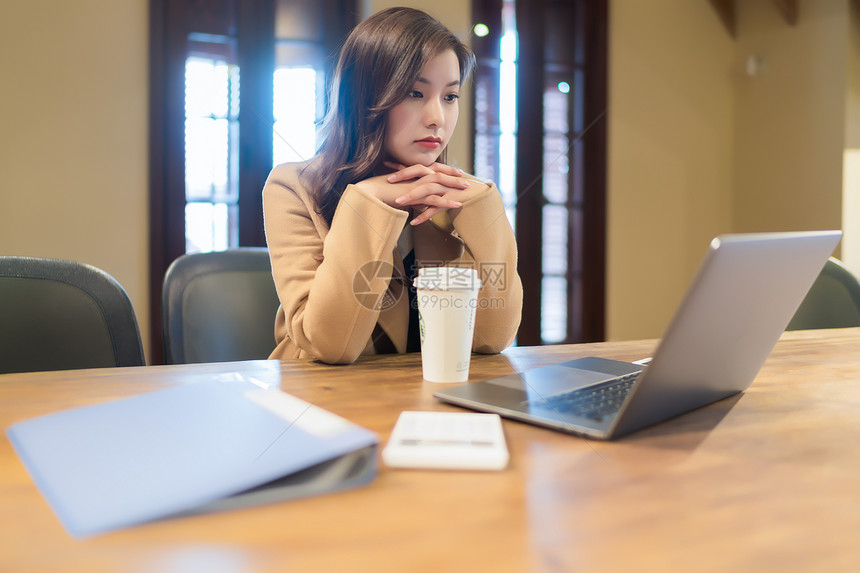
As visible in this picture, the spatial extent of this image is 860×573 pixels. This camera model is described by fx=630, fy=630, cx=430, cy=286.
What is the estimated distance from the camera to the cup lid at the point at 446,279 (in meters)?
0.68

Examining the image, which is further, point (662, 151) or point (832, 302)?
point (662, 151)

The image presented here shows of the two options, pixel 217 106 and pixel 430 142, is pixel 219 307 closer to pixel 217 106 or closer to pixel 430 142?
pixel 430 142

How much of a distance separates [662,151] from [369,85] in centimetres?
280

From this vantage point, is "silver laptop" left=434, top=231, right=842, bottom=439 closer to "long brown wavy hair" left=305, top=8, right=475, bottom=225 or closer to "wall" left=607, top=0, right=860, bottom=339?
"long brown wavy hair" left=305, top=8, right=475, bottom=225

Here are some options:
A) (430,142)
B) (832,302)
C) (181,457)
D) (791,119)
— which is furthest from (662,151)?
(181,457)

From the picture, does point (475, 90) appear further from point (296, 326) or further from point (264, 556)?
point (264, 556)

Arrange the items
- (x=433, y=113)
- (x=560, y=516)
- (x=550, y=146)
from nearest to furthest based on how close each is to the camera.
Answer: (x=560, y=516) → (x=433, y=113) → (x=550, y=146)

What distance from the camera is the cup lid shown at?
68cm

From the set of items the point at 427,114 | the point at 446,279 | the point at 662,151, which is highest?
the point at 662,151

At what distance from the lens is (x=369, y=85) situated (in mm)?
1017

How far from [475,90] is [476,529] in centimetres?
286

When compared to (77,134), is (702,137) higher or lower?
higher

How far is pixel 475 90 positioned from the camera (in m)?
2.97

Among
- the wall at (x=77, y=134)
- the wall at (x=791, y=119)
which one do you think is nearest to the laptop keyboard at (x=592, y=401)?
the wall at (x=77, y=134)
